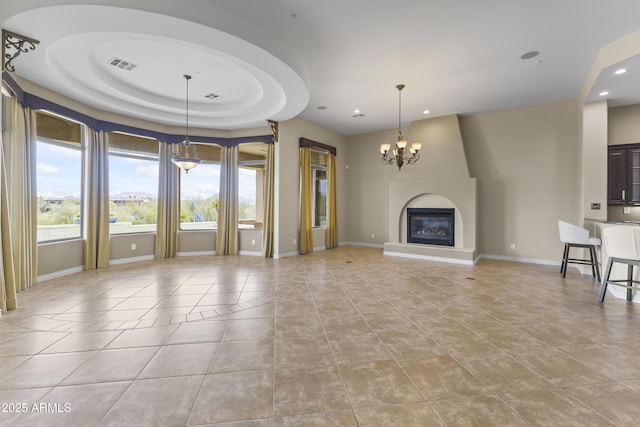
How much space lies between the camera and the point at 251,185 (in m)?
6.91

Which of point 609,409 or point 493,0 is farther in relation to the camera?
point 493,0

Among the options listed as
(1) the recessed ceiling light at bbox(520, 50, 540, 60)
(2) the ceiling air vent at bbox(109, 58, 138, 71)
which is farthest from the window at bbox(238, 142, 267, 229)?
(1) the recessed ceiling light at bbox(520, 50, 540, 60)

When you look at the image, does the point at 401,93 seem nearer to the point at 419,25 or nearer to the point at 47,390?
the point at 419,25

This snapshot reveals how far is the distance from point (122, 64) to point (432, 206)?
665cm

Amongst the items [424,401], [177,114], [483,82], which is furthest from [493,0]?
[177,114]

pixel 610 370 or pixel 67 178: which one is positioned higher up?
pixel 67 178

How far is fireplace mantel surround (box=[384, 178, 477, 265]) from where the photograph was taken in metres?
5.97

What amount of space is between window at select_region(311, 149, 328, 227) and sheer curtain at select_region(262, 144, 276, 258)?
1.41 meters

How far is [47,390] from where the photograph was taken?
1.80 meters

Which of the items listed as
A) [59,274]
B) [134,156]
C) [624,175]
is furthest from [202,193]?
[624,175]

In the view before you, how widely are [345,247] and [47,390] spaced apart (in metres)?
6.72

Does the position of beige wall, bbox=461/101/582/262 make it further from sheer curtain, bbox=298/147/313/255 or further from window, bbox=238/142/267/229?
window, bbox=238/142/267/229

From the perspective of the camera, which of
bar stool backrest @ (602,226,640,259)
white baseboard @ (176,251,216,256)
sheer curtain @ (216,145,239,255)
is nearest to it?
bar stool backrest @ (602,226,640,259)

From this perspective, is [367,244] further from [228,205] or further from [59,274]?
[59,274]
